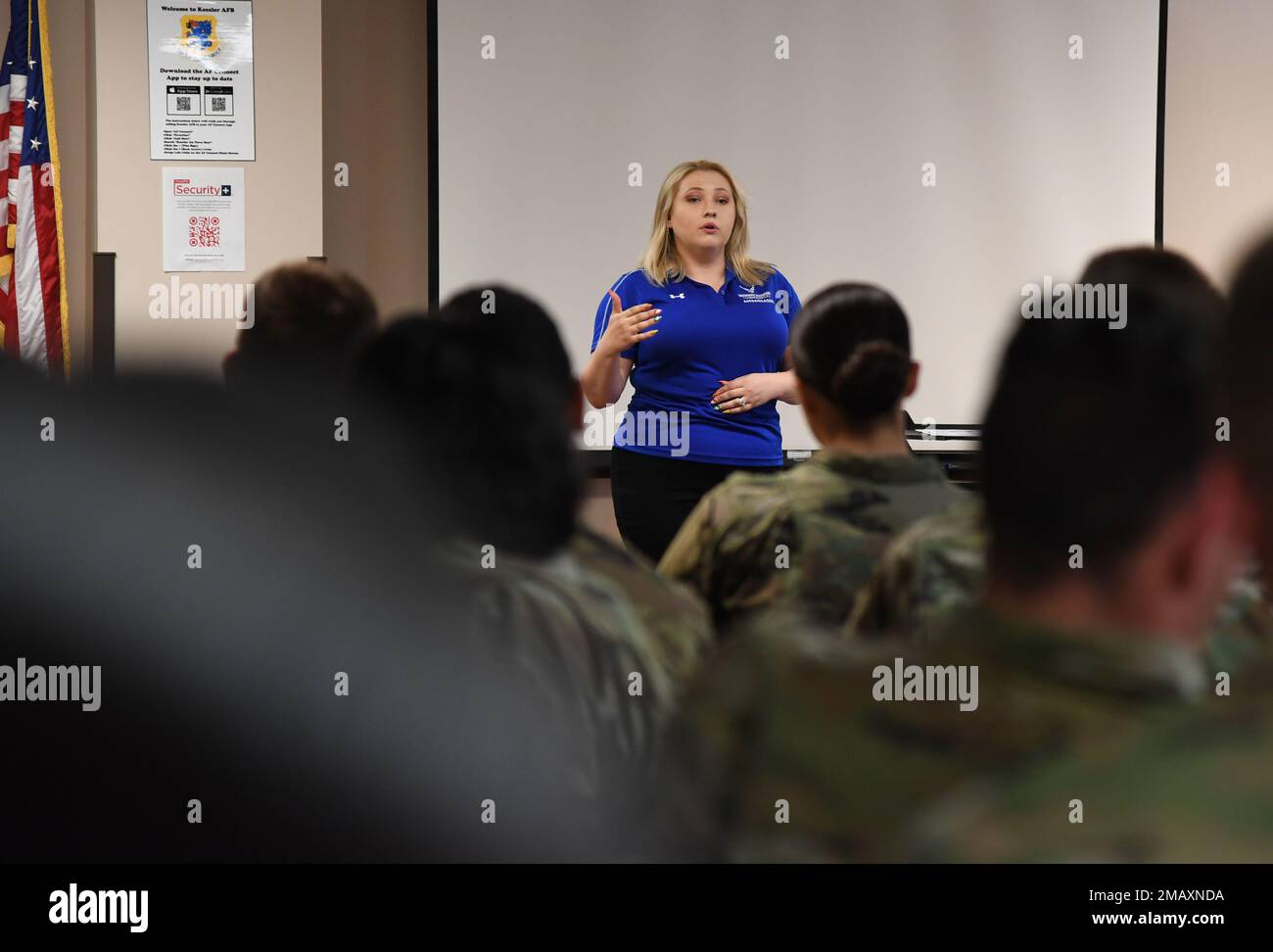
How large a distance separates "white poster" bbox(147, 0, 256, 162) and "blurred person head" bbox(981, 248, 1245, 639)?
6.43 ft

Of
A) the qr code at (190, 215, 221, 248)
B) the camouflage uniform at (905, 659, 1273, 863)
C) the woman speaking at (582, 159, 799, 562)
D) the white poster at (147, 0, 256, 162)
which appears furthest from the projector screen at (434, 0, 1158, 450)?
the camouflage uniform at (905, 659, 1273, 863)

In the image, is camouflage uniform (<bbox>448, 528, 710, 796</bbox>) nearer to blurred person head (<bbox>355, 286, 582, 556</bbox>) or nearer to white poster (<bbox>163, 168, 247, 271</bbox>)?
blurred person head (<bbox>355, 286, 582, 556</bbox>)

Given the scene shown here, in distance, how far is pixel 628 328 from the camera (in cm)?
108

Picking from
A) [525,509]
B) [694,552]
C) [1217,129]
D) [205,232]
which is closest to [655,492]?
[694,552]

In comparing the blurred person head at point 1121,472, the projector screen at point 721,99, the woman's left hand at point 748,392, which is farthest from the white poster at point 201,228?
the projector screen at point 721,99

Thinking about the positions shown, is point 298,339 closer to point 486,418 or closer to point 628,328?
point 486,418

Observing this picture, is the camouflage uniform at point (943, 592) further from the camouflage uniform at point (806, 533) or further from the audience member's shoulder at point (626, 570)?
the audience member's shoulder at point (626, 570)

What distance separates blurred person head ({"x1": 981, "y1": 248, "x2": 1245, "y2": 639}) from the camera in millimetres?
812

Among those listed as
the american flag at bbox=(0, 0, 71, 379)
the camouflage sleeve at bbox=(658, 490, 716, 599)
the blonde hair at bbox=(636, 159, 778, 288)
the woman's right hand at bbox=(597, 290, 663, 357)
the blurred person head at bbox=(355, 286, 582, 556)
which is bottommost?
the camouflage sleeve at bbox=(658, 490, 716, 599)

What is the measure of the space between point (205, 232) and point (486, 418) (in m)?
0.70

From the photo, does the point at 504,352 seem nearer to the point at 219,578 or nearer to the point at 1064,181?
the point at 219,578

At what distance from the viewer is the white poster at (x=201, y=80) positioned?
101 inches

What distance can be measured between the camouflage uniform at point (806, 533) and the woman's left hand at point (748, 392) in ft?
0.22

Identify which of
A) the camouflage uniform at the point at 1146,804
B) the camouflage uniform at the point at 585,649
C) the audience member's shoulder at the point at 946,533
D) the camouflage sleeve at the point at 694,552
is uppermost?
the audience member's shoulder at the point at 946,533
